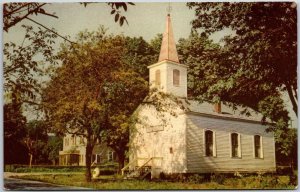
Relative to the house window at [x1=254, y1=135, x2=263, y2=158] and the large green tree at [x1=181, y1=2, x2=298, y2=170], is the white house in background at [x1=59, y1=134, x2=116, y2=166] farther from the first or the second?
the house window at [x1=254, y1=135, x2=263, y2=158]

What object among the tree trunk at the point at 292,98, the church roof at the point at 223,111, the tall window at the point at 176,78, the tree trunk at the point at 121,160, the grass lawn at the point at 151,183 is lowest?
the grass lawn at the point at 151,183

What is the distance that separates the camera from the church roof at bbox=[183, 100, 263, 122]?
628cm

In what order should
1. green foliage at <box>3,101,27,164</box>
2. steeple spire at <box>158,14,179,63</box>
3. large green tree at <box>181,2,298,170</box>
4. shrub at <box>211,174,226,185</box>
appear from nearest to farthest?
green foliage at <box>3,101,27,164</box>
shrub at <box>211,174,226,185</box>
steeple spire at <box>158,14,179,63</box>
large green tree at <box>181,2,298,170</box>

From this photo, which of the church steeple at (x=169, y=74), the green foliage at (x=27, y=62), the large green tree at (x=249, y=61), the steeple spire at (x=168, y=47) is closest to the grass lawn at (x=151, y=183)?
the large green tree at (x=249, y=61)

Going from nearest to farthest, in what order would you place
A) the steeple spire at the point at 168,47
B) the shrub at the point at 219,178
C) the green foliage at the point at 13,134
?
the green foliage at the point at 13,134 < the shrub at the point at 219,178 < the steeple spire at the point at 168,47

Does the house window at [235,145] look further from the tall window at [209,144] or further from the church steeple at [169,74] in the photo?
the church steeple at [169,74]

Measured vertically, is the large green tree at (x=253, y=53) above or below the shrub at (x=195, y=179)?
above

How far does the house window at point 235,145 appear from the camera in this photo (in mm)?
6336

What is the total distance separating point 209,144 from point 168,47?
1.52m

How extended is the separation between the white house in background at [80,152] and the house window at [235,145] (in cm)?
174

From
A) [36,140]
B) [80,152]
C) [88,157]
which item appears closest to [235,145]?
[88,157]

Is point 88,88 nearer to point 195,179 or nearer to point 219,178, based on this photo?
point 195,179

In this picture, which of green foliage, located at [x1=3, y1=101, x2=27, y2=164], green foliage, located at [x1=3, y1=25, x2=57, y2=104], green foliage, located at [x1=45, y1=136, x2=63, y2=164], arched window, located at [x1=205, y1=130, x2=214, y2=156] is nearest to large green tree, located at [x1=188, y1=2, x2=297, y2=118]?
arched window, located at [x1=205, y1=130, x2=214, y2=156]

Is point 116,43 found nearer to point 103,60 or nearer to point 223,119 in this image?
point 103,60
